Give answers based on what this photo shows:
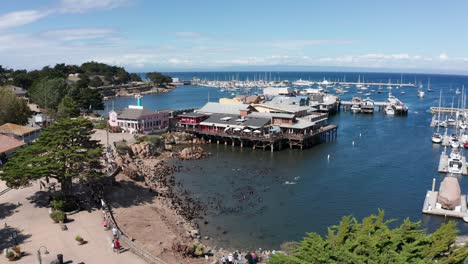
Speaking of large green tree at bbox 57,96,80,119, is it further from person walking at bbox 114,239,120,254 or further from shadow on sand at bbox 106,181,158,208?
person walking at bbox 114,239,120,254

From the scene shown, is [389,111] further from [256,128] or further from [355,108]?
[256,128]

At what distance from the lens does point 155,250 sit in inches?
1008

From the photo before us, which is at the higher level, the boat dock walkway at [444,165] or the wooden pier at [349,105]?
the wooden pier at [349,105]

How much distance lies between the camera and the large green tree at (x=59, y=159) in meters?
29.2

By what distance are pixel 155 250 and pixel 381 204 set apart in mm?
25121

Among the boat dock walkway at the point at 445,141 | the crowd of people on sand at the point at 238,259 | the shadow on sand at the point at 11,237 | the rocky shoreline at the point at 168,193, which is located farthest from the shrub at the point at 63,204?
the boat dock walkway at the point at 445,141

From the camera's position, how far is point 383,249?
1792cm

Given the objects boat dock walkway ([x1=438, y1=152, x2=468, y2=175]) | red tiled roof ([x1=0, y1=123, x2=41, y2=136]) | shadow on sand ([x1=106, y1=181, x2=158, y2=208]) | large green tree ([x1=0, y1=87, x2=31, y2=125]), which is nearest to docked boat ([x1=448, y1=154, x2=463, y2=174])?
boat dock walkway ([x1=438, y1=152, x2=468, y2=175])

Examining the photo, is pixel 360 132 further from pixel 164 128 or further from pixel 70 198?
pixel 70 198

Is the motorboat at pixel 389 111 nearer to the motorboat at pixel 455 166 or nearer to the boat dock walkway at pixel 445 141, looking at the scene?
the boat dock walkway at pixel 445 141

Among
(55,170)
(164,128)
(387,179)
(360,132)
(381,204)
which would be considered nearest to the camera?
(55,170)

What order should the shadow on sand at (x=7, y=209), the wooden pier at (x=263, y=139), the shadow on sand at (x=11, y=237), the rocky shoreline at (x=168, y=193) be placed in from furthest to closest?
the wooden pier at (x=263, y=139) < the shadow on sand at (x=7, y=209) < the rocky shoreline at (x=168, y=193) < the shadow on sand at (x=11, y=237)

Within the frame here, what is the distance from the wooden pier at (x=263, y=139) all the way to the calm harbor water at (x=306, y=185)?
185 cm

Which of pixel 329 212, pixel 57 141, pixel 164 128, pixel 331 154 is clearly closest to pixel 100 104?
pixel 164 128
